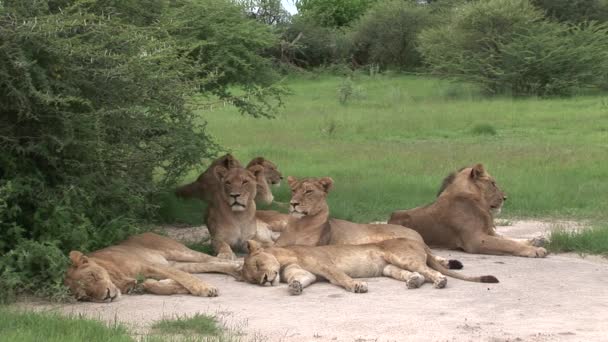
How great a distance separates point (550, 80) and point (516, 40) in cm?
184

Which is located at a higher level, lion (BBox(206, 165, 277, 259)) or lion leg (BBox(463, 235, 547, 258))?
lion (BBox(206, 165, 277, 259))

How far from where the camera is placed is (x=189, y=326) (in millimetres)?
5816

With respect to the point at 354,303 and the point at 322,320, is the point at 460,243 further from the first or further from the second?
the point at 322,320

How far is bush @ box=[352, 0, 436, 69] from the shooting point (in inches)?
1495

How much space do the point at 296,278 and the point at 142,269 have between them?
1.03 m

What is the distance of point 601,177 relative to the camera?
12758 millimetres

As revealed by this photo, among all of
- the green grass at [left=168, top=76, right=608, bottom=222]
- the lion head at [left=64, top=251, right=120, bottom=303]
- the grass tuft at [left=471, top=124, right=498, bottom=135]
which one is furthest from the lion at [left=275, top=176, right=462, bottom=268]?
the grass tuft at [left=471, top=124, right=498, bottom=135]

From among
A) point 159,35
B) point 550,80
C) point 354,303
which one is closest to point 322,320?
point 354,303

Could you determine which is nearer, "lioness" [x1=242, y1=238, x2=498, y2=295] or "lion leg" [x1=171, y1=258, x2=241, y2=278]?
"lioness" [x1=242, y1=238, x2=498, y2=295]

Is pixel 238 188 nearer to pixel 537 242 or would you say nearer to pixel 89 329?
pixel 537 242

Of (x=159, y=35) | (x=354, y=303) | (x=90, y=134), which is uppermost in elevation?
(x=159, y=35)

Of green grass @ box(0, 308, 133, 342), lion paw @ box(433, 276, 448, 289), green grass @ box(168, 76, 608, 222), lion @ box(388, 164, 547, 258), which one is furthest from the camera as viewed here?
green grass @ box(168, 76, 608, 222)

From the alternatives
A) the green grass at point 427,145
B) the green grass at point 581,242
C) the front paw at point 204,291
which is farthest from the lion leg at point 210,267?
the green grass at point 427,145

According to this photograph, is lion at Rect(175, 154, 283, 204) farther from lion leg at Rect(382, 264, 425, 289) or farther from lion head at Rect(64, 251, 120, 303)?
lion head at Rect(64, 251, 120, 303)
